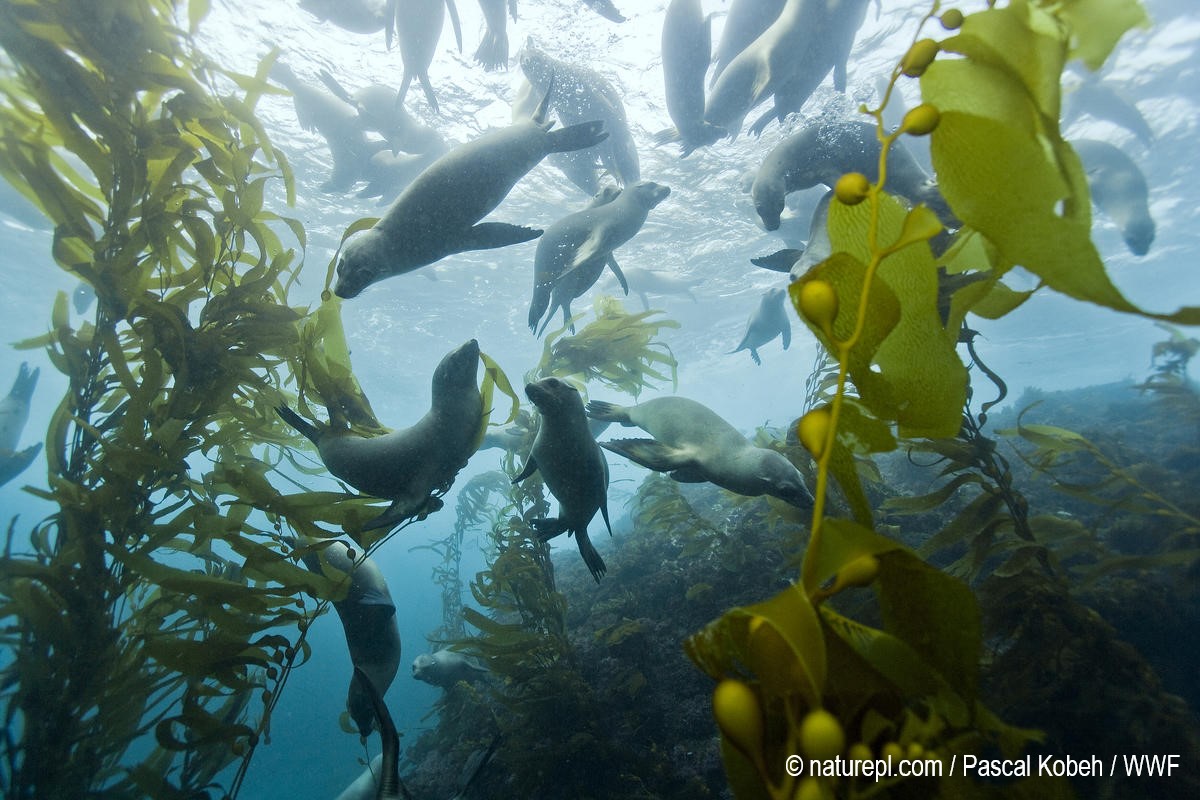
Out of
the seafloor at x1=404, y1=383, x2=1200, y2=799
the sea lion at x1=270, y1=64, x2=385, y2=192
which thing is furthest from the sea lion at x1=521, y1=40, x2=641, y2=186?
the seafloor at x1=404, y1=383, x2=1200, y2=799

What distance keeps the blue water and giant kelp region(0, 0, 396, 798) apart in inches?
23.5

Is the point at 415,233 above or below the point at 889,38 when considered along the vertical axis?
below

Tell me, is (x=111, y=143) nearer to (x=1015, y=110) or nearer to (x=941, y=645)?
(x=1015, y=110)

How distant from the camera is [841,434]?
1.19m

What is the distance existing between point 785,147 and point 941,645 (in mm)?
3893

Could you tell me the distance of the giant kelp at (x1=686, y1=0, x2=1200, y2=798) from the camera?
88 centimetres

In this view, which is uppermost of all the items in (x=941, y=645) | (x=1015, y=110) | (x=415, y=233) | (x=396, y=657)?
(x=415, y=233)

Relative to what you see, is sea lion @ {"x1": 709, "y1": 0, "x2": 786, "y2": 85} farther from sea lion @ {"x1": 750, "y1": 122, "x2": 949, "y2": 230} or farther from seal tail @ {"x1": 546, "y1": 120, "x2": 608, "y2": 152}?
seal tail @ {"x1": 546, "y1": 120, "x2": 608, "y2": 152}

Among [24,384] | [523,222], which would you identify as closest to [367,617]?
[24,384]

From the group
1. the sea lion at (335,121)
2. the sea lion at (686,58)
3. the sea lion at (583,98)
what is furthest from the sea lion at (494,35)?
the sea lion at (335,121)

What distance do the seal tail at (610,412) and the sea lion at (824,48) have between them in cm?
470

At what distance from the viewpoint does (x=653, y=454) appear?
3.01m

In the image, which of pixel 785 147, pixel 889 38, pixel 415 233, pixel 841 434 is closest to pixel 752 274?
pixel 889 38

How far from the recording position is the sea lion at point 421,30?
6230 millimetres
